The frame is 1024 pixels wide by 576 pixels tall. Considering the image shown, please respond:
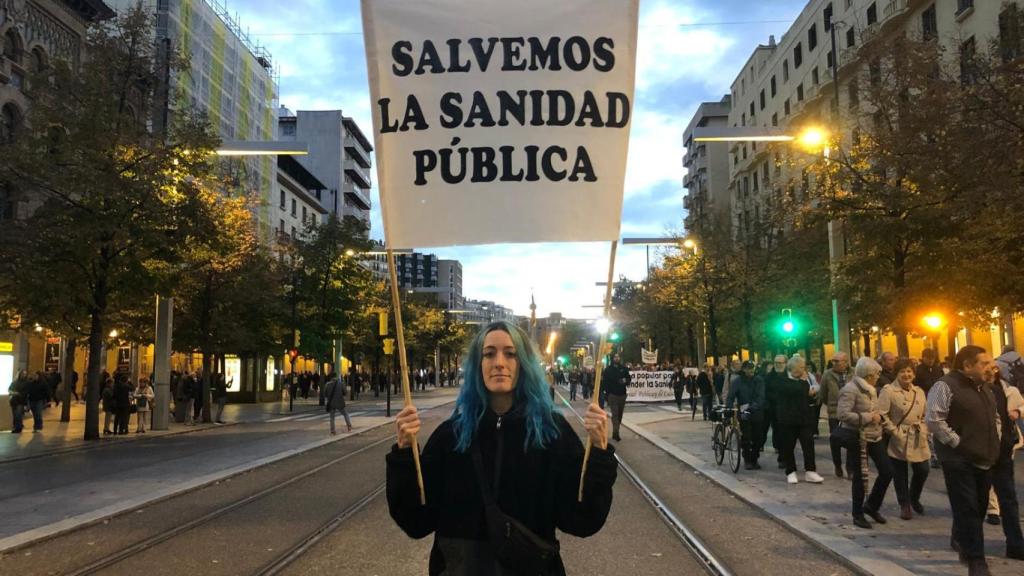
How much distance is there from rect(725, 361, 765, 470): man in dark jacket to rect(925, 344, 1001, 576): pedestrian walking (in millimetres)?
6558

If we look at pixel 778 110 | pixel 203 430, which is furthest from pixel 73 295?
pixel 778 110

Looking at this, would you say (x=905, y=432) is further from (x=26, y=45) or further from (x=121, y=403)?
(x=26, y=45)

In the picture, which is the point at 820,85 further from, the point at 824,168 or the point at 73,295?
the point at 73,295

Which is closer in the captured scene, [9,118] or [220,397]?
[220,397]

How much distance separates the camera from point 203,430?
23844 mm

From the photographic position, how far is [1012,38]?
12.9 metres

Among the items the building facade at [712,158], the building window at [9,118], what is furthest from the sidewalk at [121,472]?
the building facade at [712,158]

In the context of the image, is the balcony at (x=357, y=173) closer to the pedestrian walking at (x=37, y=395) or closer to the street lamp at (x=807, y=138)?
the pedestrian walking at (x=37, y=395)

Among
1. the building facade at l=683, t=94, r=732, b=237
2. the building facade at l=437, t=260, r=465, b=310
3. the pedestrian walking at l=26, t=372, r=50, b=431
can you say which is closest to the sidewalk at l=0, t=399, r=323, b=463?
the pedestrian walking at l=26, t=372, r=50, b=431

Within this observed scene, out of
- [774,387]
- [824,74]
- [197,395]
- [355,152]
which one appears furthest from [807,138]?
[355,152]

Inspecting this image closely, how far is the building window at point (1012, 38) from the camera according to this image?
12.8 m

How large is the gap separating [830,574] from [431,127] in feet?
17.0

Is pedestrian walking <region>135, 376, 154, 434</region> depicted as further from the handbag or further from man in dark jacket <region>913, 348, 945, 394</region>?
the handbag

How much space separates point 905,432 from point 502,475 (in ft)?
22.9
